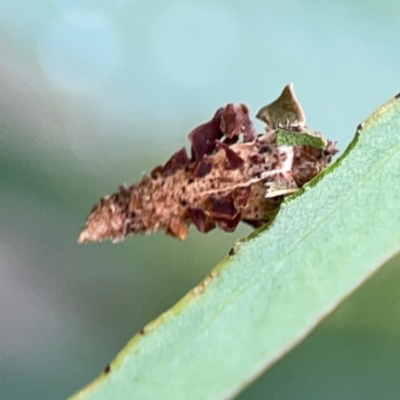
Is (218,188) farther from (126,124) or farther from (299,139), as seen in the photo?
(126,124)

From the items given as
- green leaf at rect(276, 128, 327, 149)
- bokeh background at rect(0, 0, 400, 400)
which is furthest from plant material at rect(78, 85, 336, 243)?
bokeh background at rect(0, 0, 400, 400)

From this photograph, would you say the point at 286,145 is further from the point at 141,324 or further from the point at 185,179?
the point at 141,324

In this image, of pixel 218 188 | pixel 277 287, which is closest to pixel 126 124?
pixel 218 188

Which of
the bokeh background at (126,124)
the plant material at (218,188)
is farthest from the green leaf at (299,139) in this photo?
the bokeh background at (126,124)

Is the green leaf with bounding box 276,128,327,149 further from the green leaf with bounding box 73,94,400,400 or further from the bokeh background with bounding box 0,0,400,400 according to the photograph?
the bokeh background with bounding box 0,0,400,400

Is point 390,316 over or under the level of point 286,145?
under

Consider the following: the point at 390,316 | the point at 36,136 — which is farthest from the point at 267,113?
the point at 36,136
